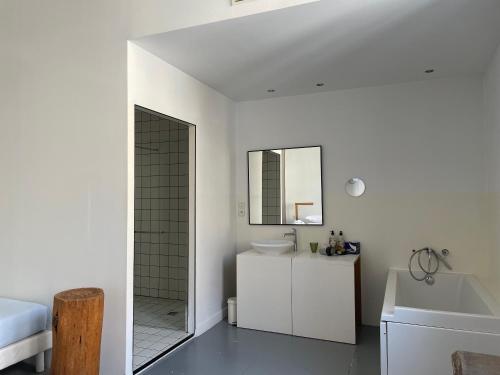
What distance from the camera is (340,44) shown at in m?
2.72

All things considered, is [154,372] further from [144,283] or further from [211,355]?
[144,283]

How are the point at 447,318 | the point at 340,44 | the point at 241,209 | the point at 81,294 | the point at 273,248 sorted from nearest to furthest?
the point at 447,318 < the point at 81,294 < the point at 340,44 < the point at 273,248 < the point at 241,209

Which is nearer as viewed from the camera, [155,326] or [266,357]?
[266,357]

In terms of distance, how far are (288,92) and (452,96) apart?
1.60 meters

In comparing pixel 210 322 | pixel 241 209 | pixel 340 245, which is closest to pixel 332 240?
pixel 340 245

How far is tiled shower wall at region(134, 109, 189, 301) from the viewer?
4.55 metres

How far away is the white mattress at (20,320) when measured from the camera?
96.6 inches

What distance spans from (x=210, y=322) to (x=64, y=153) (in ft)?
6.92

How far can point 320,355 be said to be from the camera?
2996 mm

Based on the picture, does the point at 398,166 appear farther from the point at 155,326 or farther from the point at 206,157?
the point at 155,326

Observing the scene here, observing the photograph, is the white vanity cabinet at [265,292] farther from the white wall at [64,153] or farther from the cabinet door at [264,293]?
the white wall at [64,153]

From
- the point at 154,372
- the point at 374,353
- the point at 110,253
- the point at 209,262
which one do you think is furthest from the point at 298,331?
the point at 110,253

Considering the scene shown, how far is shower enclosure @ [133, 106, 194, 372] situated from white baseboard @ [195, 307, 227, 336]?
66 centimetres

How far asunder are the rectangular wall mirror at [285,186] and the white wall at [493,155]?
1.53 metres
